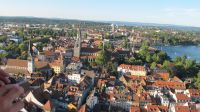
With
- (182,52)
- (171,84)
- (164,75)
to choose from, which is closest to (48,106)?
(171,84)

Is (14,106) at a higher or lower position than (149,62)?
higher

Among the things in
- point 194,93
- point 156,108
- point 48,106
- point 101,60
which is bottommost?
point 101,60

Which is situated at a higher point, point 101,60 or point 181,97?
point 181,97

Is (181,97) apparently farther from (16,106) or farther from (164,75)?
(16,106)

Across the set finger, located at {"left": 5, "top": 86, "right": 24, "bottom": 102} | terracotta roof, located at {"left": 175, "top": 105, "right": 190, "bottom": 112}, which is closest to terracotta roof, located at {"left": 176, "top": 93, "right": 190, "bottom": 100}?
terracotta roof, located at {"left": 175, "top": 105, "right": 190, "bottom": 112}

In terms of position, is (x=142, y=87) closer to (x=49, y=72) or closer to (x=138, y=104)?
(x=138, y=104)

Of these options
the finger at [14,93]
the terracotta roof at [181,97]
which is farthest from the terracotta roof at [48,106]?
the finger at [14,93]

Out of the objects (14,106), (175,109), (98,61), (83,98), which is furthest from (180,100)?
(14,106)

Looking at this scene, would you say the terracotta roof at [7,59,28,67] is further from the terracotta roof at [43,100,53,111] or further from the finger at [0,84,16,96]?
the finger at [0,84,16,96]
